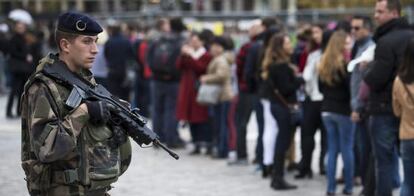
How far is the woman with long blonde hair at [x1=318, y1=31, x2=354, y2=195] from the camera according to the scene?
7965mm

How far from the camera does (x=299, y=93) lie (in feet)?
30.2

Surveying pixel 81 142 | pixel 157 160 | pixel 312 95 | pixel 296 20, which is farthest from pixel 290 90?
pixel 296 20

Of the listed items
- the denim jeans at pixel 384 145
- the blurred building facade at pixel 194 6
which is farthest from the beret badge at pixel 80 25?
the blurred building facade at pixel 194 6

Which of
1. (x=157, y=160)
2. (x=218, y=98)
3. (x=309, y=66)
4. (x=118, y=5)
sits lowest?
(x=118, y=5)

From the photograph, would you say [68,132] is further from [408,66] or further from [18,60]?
[18,60]

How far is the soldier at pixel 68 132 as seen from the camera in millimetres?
3807

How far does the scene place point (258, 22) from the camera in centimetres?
1019

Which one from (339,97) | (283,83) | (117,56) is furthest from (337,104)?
(117,56)

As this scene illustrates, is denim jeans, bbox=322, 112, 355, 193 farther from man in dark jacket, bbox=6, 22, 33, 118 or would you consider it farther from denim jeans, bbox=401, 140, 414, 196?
man in dark jacket, bbox=6, 22, 33, 118

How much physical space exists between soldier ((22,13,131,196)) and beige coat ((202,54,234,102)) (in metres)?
6.24

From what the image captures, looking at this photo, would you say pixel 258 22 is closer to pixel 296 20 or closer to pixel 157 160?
pixel 157 160

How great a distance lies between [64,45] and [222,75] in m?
6.39

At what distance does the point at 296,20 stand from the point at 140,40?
7.60 meters

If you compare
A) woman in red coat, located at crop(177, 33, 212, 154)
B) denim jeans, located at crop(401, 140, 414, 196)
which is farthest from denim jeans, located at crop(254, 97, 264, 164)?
denim jeans, located at crop(401, 140, 414, 196)
